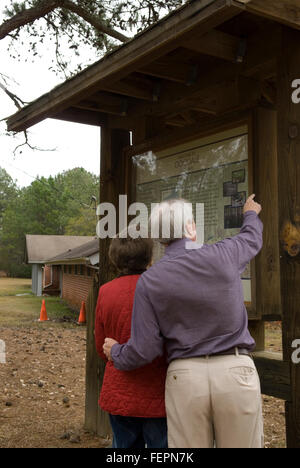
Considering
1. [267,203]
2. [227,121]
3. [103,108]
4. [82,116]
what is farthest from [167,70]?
[82,116]

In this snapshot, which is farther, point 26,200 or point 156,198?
point 26,200

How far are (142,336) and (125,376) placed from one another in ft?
1.15

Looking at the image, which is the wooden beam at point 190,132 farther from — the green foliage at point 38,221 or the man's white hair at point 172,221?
the green foliage at point 38,221

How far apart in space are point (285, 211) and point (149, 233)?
3.09 feet

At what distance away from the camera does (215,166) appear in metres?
3.66

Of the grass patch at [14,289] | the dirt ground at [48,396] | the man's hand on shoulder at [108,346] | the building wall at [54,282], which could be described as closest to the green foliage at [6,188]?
the grass patch at [14,289]

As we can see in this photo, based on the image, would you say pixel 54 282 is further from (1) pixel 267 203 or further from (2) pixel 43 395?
(1) pixel 267 203

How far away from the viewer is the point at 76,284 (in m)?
24.8

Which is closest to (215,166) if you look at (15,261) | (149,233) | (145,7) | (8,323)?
(149,233)

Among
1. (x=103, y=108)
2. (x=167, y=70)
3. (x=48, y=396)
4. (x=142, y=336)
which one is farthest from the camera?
(x=48, y=396)

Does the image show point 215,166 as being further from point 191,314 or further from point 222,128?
point 191,314

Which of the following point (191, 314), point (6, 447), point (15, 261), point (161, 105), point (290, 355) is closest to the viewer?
point (191, 314)

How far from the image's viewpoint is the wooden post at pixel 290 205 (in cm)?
291

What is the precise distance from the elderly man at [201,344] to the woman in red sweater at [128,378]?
0.17 m
